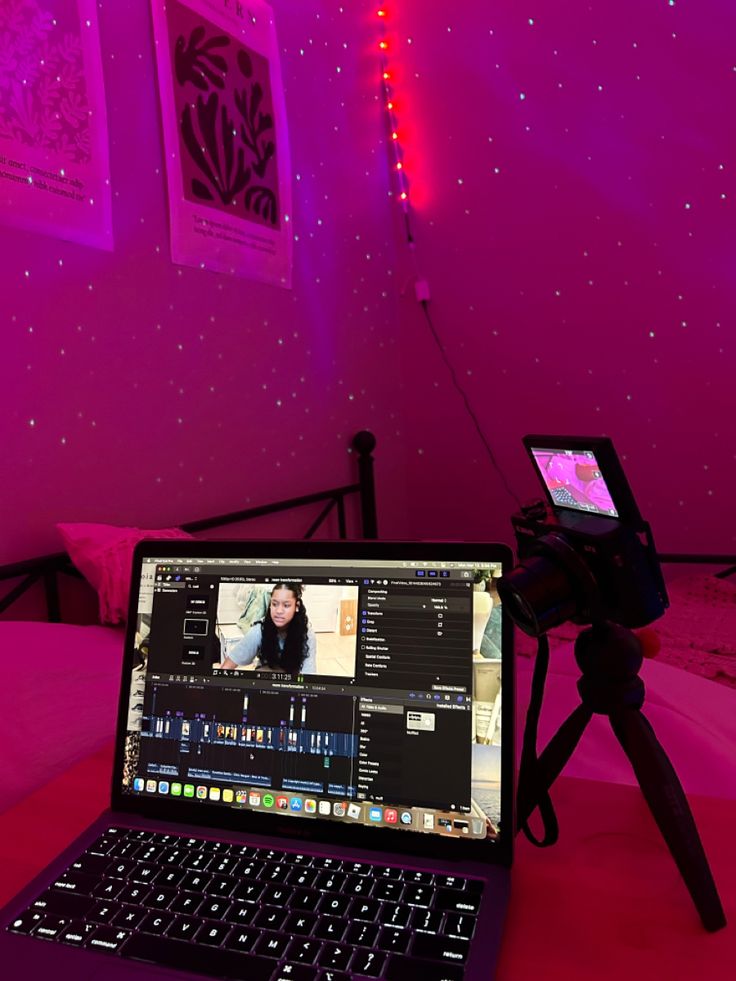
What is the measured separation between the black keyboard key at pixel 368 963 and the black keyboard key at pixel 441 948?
0.02 m

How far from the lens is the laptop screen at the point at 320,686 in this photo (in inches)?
24.8

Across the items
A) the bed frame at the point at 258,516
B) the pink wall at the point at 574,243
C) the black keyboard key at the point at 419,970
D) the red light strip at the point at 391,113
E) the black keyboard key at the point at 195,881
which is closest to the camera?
the black keyboard key at the point at 419,970

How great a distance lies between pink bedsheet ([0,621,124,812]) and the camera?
881 millimetres

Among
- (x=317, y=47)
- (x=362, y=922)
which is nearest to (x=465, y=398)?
(x=317, y=47)

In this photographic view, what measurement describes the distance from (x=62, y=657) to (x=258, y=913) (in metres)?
0.66

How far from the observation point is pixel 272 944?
0.53m

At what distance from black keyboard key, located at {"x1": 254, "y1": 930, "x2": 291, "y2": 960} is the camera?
29 centimetres

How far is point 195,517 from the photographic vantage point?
188cm

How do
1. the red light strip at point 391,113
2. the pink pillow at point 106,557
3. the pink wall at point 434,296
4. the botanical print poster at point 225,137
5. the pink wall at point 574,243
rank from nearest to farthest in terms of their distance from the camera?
the pink pillow at point 106,557 → the pink wall at point 434,296 → the botanical print poster at point 225,137 → the pink wall at point 574,243 → the red light strip at point 391,113

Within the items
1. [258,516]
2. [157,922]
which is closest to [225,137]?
[258,516]

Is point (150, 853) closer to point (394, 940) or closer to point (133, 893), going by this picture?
point (133, 893)

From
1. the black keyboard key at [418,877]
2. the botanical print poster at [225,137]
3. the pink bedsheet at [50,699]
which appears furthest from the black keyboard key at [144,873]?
the botanical print poster at [225,137]

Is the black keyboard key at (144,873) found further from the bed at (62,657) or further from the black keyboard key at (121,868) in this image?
the bed at (62,657)

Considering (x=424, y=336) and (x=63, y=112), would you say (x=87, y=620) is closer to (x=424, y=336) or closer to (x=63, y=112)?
(x=63, y=112)
